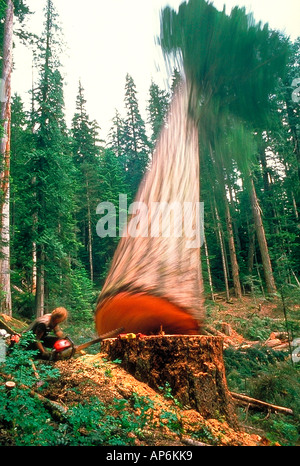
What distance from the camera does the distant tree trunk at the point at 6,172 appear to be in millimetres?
8624

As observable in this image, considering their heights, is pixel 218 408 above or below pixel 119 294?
below

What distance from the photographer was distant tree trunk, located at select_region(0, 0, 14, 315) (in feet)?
28.3

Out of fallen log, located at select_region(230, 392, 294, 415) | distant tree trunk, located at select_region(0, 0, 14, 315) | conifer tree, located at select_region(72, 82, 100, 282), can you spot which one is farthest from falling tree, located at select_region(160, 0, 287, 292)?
conifer tree, located at select_region(72, 82, 100, 282)

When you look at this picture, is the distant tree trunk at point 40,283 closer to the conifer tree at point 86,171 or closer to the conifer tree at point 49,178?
the conifer tree at point 49,178

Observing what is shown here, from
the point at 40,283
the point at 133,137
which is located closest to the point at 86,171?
the point at 133,137

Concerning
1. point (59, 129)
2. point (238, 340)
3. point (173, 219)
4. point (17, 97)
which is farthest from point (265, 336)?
point (17, 97)

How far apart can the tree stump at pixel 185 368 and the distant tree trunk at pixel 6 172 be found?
663 centimetres

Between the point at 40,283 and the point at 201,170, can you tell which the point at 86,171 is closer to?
the point at 40,283

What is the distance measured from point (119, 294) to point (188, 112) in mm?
2832

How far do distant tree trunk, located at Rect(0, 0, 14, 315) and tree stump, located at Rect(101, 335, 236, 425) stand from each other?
6629 millimetres

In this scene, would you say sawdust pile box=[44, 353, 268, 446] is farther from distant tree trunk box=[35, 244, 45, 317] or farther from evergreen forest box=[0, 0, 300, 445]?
distant tree trunk box=[35, 244, 45, 317]

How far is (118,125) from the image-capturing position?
35844 millimetres

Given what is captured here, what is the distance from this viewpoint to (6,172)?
9.02 meters
